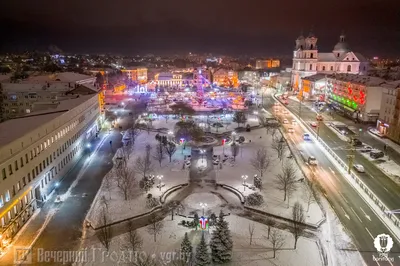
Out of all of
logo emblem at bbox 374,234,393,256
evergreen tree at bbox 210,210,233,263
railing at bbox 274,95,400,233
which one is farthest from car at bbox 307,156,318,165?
evergreen tree at bbox 210,210,233,263

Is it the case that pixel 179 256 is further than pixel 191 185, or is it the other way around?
pixel 191 185

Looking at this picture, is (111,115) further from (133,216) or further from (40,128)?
(133,216)

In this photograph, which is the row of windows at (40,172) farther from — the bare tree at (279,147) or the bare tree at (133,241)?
the bare tree at (279,147)

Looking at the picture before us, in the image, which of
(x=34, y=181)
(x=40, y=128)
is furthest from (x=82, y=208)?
(x=40, y=128)

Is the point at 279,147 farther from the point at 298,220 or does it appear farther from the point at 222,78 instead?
the point at 222,78

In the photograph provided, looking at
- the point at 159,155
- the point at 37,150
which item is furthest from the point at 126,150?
the point at 37,150

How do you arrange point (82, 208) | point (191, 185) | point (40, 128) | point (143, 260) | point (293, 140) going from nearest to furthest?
point (143, 260) < point (82, 208) < point (40, 128) < point (191, 185) < point (293, 140)
